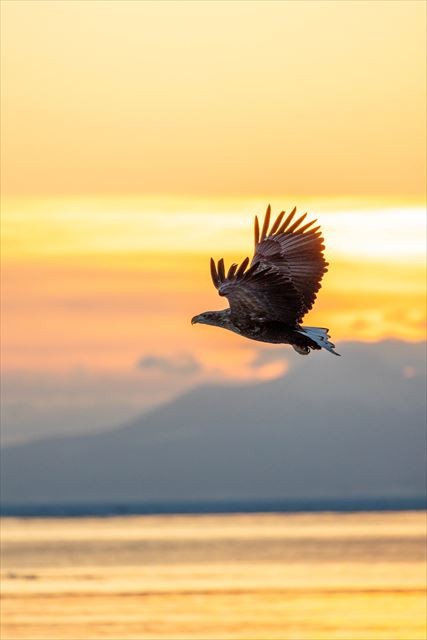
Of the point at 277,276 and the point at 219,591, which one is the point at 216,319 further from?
the point at 219,591

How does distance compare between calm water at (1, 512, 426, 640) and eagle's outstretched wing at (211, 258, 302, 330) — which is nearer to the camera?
eagle's outstretched wing at (211, 258, 302, 330)

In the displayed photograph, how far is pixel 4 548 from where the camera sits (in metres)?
170

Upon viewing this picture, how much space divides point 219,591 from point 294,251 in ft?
243

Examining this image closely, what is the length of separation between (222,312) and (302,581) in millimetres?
81492

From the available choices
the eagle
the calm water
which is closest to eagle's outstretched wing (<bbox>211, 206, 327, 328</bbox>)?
the eagle

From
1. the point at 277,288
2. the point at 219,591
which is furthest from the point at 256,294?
the point at 219,591

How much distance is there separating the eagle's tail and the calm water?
5567 cm

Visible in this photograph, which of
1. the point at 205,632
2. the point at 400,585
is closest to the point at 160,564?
the point at 400,585

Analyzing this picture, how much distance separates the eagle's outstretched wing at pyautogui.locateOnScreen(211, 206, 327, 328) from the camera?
48938 millimetres

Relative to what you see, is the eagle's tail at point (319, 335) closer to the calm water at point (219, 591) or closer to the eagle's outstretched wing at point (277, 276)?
the eagle's outstretched wing at point (277, 276)

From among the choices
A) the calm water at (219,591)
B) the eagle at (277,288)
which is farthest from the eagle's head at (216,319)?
the calm water at (219,591)

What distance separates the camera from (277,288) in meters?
49.3

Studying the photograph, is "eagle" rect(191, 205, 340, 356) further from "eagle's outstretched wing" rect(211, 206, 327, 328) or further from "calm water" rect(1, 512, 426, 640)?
"calm water" rect(1, 512, 426, 640)

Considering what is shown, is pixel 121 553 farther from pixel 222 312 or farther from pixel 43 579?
pixel 222 312
